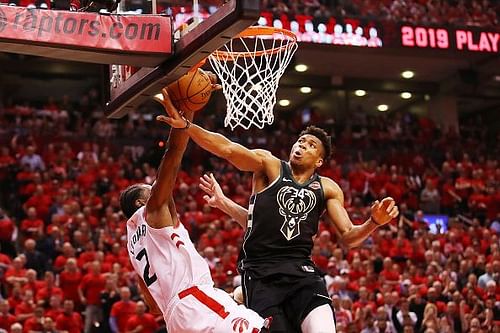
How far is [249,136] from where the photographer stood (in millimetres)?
19812

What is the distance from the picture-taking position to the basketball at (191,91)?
514cm

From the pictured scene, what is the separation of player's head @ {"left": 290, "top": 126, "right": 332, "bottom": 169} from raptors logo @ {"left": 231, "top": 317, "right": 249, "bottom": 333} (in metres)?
1.62

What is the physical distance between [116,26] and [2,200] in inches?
422

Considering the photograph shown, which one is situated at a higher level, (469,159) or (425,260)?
(469,159)

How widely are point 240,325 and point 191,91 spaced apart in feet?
4.46

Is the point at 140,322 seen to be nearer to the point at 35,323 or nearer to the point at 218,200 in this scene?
the point at 35,323

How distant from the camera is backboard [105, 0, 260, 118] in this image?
4719 mm

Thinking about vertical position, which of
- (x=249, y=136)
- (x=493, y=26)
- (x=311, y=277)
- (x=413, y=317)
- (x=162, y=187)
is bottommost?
(x=413, y=317)

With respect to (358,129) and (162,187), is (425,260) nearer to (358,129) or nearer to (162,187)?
(358,129)

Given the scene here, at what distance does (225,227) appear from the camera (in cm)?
1443

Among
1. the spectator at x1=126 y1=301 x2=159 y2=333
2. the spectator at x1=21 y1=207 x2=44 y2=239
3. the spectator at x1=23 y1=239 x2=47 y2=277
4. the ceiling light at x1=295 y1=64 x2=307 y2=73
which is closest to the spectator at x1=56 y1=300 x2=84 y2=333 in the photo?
the spectator at x1=126 y1=301 x2=159 y2=333

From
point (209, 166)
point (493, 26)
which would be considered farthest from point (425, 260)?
point (493, 26)

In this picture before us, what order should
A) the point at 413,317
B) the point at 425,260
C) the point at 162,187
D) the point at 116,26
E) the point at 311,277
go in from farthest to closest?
the point at 425,260, the point at 413,317, the point at 311,277, the point at 116,26, the point at 162,187

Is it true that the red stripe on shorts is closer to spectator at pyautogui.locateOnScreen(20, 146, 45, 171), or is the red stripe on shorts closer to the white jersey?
the white jersey
